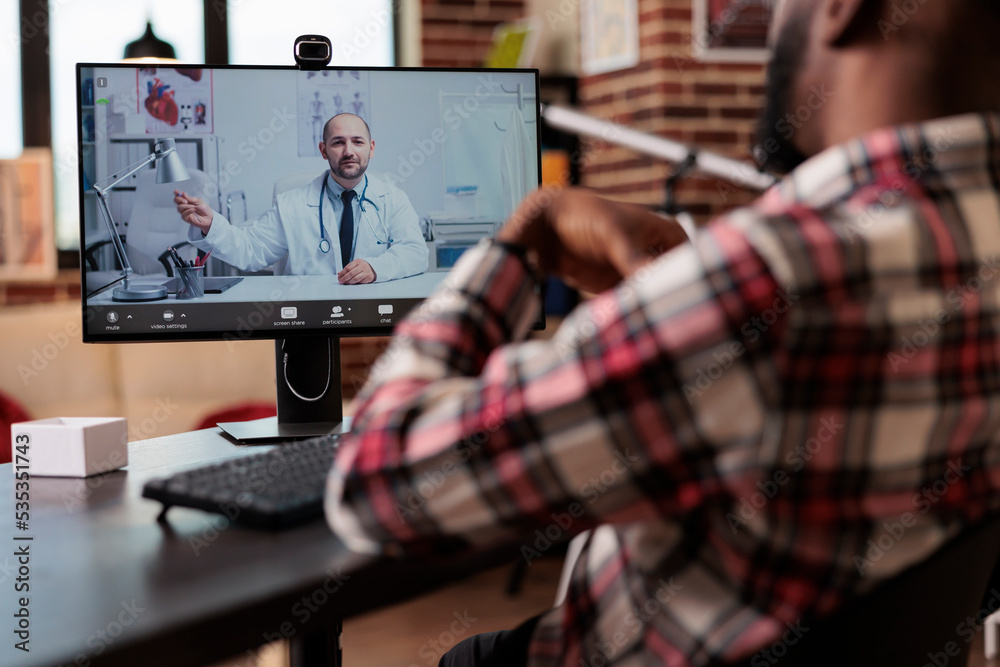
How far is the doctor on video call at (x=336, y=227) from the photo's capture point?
4.10 feet

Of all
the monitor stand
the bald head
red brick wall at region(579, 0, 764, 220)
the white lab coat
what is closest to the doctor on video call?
the white lab coat

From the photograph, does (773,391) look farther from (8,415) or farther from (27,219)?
(27,219)

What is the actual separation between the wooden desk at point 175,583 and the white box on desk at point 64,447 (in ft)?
0.41

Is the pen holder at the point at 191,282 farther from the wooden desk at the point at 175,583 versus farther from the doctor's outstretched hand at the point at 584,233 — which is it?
the doctor's outstretched hand at the point at 584,233

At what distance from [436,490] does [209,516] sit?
29 cm

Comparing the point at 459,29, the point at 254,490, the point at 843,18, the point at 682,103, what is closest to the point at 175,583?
the point at 254,490

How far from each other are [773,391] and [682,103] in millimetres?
2995

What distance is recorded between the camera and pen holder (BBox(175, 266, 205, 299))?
124cm

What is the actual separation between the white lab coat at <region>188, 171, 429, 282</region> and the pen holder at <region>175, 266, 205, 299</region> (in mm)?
31

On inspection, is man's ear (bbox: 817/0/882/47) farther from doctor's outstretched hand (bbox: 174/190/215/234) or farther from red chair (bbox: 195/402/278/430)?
red chair (bbox: 195/402/278/430)

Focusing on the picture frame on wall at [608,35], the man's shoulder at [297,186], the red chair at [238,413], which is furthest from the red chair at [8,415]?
the picture frame on wall at [608,35]

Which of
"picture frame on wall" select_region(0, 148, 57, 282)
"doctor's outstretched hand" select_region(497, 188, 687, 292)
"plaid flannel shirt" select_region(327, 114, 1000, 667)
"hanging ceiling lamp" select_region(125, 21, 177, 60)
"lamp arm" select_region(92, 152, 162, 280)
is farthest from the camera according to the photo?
"picture frame on wall" select_region(0, 148, 57, 282)

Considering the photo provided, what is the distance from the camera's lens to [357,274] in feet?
4.21

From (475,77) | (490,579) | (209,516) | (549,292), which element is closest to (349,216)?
(475,77)
